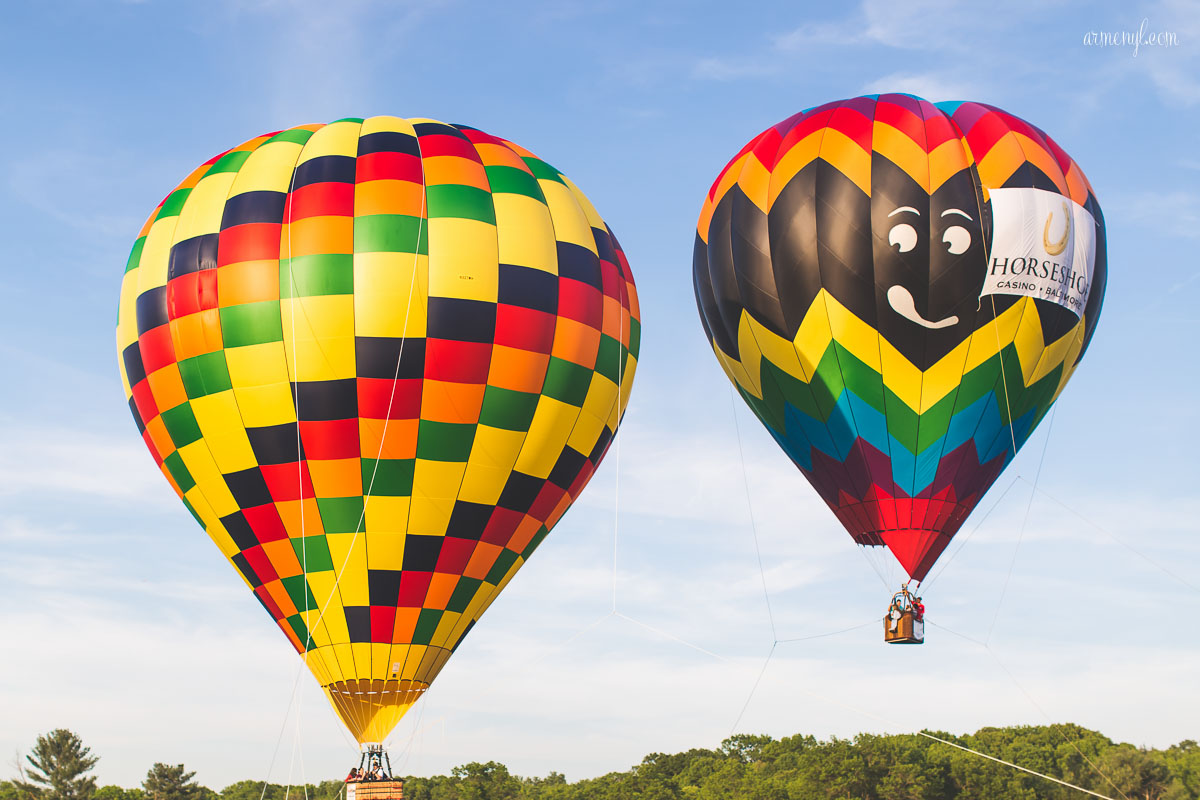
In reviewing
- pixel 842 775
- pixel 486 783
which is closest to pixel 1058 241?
pixel 842 775

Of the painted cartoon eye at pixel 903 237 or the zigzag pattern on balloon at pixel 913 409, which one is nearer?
the painted cartoon eye at pixel 903 237

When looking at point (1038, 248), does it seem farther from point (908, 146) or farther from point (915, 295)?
point (908, 146)

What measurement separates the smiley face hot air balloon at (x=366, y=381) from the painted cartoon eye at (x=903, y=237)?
333cm

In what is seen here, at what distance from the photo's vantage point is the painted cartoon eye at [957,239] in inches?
522

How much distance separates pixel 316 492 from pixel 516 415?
2194 millimetres

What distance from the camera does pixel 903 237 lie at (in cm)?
1328

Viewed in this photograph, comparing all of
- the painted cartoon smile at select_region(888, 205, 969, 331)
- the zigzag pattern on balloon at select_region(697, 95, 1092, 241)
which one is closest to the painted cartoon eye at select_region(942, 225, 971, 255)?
the painted cartoon smile at select_region(888, 205, 969, 331)

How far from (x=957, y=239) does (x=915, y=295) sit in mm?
706

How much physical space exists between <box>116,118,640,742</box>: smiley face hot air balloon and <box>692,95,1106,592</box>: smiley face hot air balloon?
93.5 inches

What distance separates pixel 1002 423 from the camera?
13.8 meters

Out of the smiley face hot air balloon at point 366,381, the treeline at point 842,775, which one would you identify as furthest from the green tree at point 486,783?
the smiley face hot air balloon at point 366,381

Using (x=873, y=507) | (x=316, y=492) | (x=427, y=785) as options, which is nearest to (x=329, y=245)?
(x=316, y=492)

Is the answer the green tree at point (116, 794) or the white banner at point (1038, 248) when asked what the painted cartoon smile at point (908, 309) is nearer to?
the white banner at point (1038, 248)

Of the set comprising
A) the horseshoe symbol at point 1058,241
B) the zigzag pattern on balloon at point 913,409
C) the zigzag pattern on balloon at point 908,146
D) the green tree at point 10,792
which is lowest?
the green tree at point 10,792
